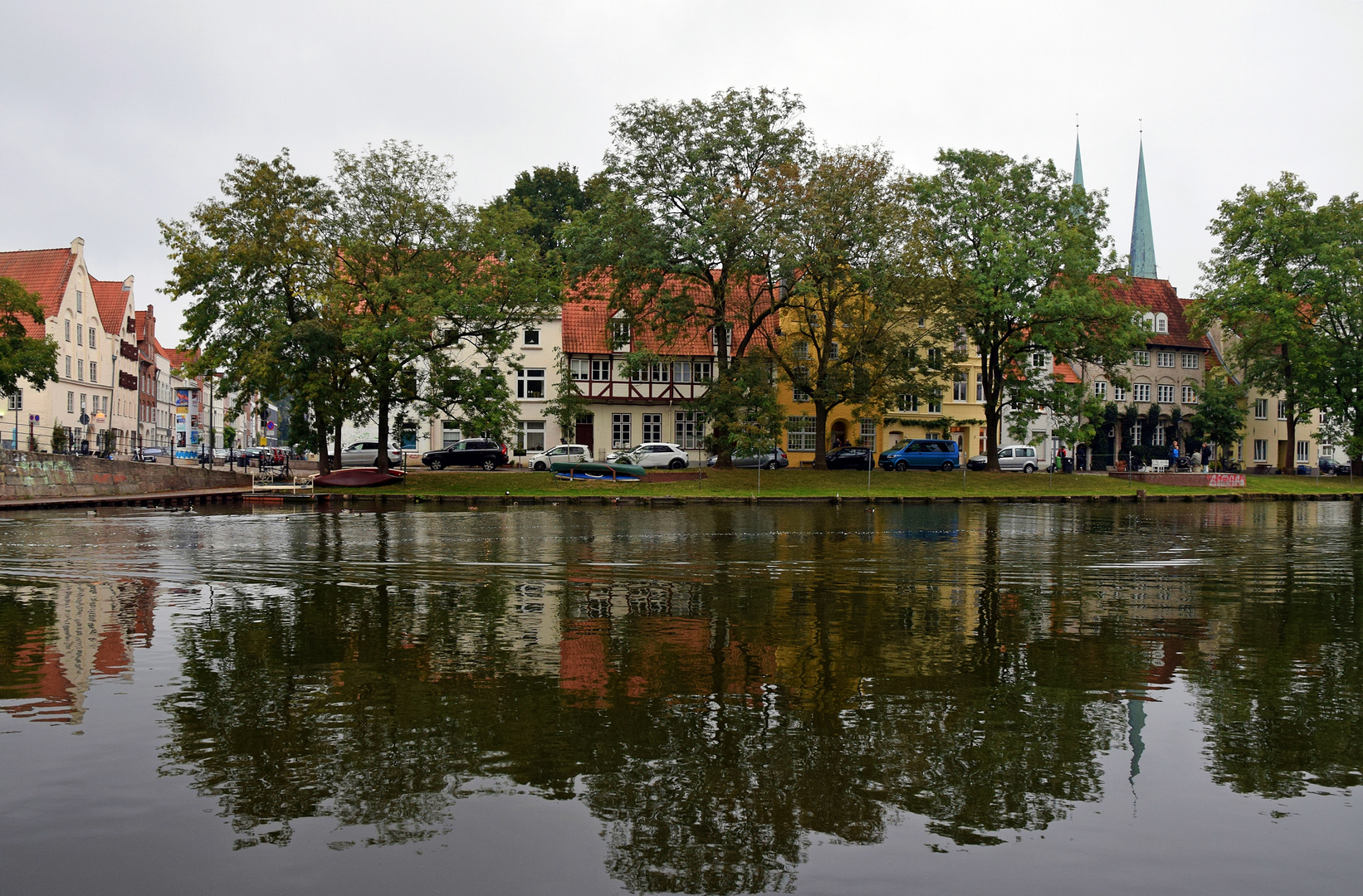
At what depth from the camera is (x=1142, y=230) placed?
133m

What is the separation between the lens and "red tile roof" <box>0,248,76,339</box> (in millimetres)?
74938

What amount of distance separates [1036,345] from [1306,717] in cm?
5395

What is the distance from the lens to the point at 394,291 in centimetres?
5041

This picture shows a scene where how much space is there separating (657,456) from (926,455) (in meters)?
16.1

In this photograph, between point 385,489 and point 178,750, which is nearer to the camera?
point 178,750

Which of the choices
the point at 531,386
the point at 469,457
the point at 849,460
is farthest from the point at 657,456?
the point at 531,386

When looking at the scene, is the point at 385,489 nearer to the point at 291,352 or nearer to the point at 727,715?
the point at 291,352

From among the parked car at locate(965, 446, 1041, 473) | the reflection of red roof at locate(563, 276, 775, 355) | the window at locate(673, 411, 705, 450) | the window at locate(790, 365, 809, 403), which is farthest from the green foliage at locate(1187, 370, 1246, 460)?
the window at locate(673, 411, 705, 450)

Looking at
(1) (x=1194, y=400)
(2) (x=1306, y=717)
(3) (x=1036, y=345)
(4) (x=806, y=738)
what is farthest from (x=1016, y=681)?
(1) (x=1194, y=400)

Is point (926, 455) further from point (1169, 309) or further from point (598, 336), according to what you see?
point (1169, 309)

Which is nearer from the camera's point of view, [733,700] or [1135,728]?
[1135,728]

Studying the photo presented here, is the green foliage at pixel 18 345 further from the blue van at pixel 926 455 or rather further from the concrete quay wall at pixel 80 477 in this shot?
the blue van at pixel 926 455

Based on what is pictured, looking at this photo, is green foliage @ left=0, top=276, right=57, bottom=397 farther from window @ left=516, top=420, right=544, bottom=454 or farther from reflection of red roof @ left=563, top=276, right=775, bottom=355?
reflection of red roof @ left=563, top=276, right=775, bottom=355

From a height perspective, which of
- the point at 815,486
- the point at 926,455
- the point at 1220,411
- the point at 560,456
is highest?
the point at 1220,411
